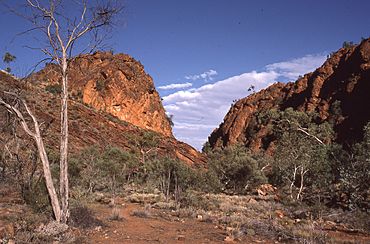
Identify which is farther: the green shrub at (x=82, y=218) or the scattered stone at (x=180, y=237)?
the green shrub at (x=82, y=218)

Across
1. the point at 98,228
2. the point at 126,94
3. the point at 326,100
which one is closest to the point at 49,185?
A: the point at 98,228

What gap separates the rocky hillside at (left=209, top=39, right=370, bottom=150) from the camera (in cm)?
5725

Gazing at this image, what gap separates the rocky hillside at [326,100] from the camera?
57.2 meters

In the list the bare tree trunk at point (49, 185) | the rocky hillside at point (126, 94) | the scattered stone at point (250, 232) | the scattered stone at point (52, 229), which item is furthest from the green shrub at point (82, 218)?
the rocky hillside at point (126, 94)

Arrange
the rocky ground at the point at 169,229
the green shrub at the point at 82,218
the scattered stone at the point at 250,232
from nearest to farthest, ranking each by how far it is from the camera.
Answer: the rocky ground at the point at 169,229
the green shrub at the point at 82,218
the scattered stone at the point at 250,232

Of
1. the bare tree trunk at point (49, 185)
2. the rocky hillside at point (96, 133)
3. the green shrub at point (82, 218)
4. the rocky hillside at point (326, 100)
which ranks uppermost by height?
the rocky hillside at point (326, 100)

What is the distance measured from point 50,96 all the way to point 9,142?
36.9 metres

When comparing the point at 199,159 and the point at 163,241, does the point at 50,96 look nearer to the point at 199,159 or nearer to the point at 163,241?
the point at 199,159

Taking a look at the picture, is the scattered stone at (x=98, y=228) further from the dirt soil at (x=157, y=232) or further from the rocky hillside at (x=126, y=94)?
the rocky hillside at (x=126, y=94)

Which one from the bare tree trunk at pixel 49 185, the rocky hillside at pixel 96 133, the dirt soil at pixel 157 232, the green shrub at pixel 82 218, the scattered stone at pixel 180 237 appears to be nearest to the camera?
the bare tree trunk at pixel 49 185

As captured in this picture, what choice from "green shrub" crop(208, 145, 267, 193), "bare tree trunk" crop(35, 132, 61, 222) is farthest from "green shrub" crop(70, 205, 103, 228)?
"green shrub" crop(208, 145, 267, 193)

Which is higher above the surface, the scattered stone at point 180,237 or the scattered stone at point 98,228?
the scattered stone at point 98,228

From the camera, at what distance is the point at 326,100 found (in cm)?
6488

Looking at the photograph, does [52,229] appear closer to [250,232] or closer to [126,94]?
[250,232]
